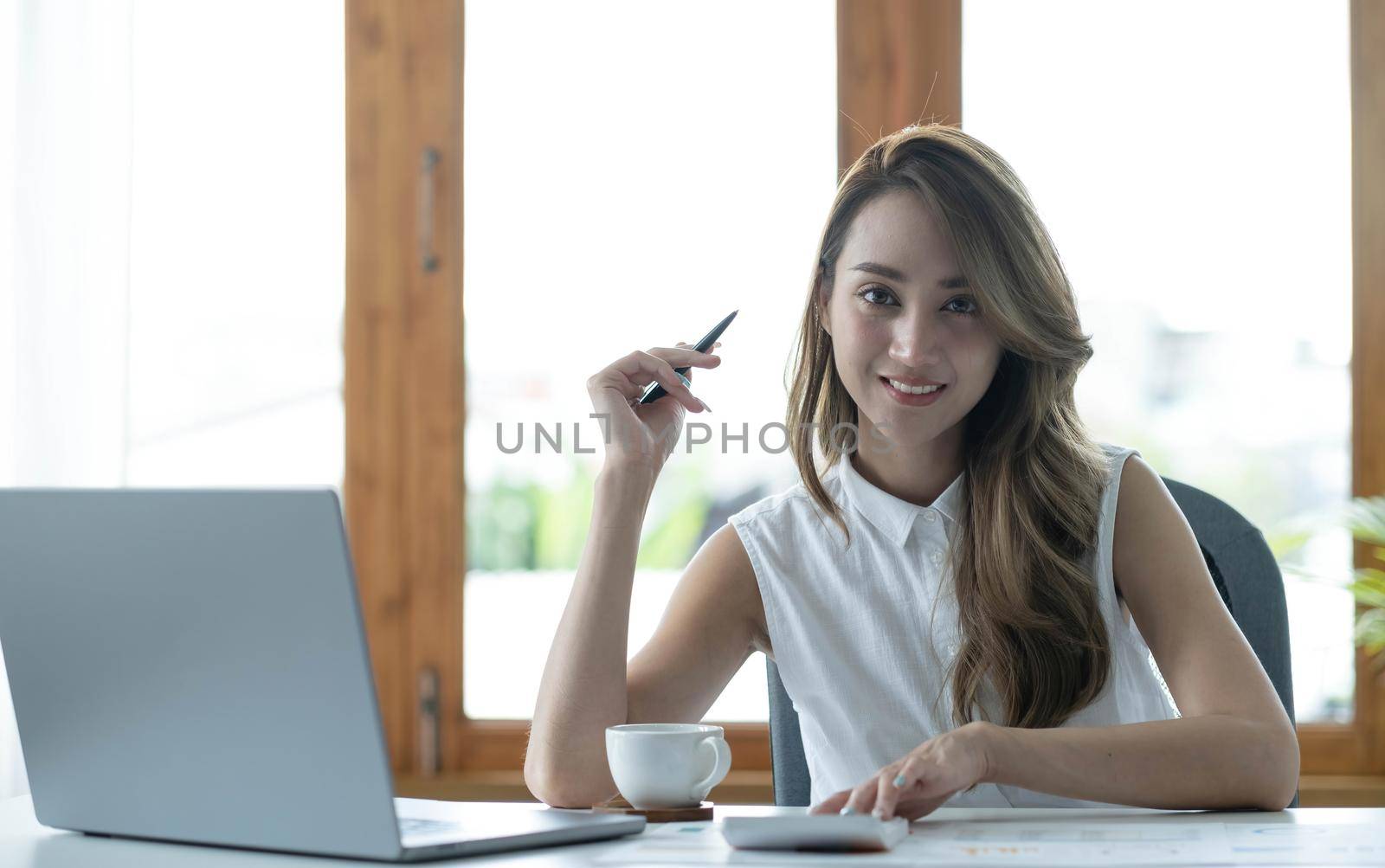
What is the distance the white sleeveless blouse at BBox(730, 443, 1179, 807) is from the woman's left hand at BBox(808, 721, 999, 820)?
282 millimetres

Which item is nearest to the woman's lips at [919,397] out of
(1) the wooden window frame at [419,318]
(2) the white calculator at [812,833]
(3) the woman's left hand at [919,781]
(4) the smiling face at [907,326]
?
(4) the smiling face at [907,326]

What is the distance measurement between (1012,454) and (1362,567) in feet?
3.71

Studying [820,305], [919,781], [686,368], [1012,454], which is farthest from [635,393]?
[919,781]

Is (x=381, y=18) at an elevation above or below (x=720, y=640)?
above

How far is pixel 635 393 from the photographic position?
1352 mm

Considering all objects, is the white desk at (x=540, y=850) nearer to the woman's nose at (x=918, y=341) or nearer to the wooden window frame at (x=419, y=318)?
the woman's nose at (x=918, y=341)

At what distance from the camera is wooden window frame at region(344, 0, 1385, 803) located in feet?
7.50

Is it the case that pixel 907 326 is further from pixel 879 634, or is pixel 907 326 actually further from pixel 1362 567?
pixel 1362 567

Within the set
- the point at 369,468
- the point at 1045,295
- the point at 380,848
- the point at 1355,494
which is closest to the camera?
the point at 380,848

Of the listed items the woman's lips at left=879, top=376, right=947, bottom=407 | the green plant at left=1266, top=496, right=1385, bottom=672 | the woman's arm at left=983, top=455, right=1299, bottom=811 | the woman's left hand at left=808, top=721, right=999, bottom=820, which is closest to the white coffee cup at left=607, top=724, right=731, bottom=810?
the woman's left hand at left=808, top=721, right=999, bottom=820

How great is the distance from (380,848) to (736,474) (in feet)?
5.19

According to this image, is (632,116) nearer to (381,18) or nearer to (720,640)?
(381,18)

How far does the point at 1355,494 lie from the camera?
2.18m

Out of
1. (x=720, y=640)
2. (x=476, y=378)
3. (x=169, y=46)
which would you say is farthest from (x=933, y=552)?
→ (x=169, y=46)
